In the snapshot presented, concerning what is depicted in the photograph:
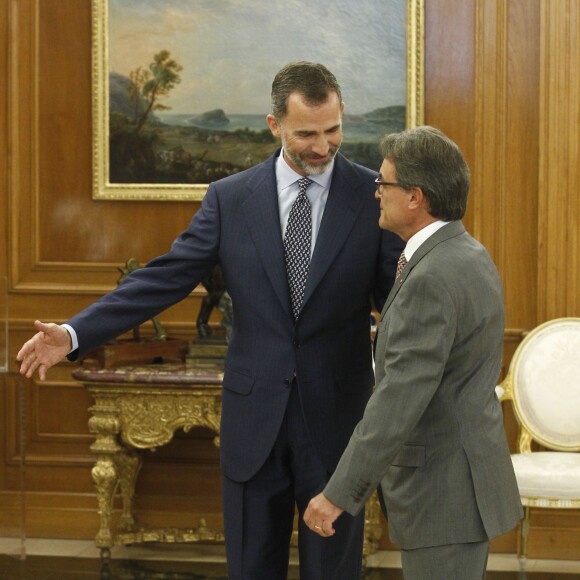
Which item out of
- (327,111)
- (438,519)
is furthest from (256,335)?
(438,519)

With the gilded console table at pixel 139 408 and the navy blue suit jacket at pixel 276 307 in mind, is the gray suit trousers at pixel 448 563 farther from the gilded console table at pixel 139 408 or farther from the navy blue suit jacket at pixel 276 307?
the gilded console table at pixel 139 408

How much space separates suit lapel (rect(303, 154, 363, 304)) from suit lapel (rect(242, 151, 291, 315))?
0.08 m

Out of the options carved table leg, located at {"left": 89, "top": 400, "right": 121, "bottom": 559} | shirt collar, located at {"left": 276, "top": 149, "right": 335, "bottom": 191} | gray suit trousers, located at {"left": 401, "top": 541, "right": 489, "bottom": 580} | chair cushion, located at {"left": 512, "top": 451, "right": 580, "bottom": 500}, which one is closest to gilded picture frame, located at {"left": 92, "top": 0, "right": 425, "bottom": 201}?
carved table leg, located at {"left": 89, "top": 400, "right": 121, "bottom": 559}

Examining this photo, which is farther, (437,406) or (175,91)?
(175,91)

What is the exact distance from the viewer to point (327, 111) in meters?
2.94

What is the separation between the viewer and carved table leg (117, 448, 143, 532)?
5.45 m

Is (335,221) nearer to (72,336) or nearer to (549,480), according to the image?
(72,336)

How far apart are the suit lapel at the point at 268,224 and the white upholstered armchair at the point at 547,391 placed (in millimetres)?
2399

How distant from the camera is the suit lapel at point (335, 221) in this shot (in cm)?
298

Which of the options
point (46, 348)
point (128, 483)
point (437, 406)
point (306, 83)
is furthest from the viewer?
point (128, 483)

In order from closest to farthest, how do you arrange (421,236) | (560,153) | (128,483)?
1. (421,236)
2. (560,153)
3. (128,483)

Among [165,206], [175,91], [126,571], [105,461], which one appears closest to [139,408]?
[105,461]

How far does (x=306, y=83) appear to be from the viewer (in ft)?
9.71

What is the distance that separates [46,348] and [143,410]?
2.00 meters
